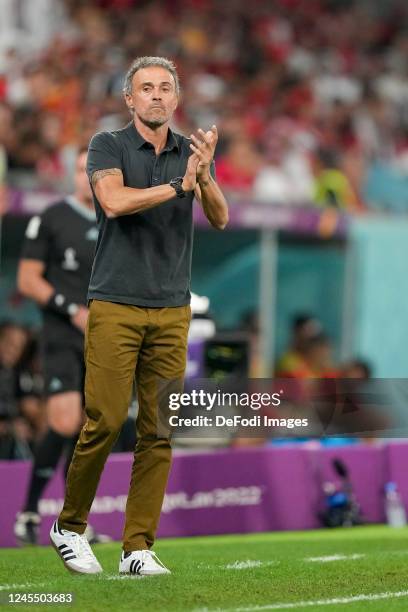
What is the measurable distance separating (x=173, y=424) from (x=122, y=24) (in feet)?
39.0

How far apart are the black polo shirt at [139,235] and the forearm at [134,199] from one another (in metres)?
0.15

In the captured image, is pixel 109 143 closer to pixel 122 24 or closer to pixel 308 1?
pixel 122 24

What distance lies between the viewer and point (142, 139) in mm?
6230

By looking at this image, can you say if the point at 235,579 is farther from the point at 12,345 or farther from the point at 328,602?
the point at 12,345

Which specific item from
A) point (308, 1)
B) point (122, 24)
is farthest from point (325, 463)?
point (308, 1)

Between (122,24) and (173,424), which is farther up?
(122,24)

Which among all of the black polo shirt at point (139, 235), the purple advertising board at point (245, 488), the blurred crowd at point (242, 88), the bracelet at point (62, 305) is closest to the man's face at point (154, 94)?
the black polo shirt at point (139, 235)

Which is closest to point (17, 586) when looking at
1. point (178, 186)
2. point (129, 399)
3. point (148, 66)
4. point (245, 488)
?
point (129, 399)

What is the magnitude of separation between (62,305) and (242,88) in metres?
10.1

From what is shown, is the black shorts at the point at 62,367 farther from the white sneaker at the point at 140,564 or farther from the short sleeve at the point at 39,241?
the white sneaker at the point at 140,564

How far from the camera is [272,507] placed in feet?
32.1

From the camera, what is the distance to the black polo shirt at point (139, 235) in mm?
6168

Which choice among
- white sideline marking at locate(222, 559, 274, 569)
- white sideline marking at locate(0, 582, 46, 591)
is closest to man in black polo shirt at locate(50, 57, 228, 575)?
white sideline marking at locate(0, 582, 46, 591)

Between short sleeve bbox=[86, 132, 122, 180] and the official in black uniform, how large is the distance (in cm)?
217
